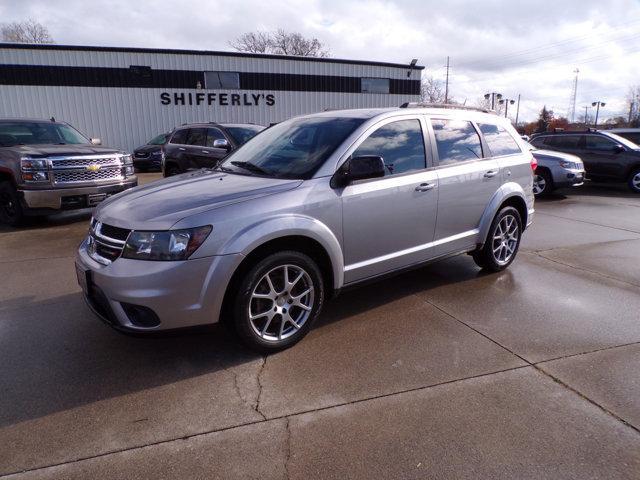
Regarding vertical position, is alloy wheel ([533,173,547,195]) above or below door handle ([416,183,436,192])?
below

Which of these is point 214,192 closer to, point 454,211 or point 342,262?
point 342,262

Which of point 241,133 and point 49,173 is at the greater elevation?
point 241,133

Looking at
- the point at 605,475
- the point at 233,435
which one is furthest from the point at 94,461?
the point at 605,475

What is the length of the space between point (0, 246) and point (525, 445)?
7.20m

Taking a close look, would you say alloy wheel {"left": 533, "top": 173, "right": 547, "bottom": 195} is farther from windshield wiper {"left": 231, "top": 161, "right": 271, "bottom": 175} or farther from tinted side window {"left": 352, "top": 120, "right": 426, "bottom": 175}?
windshield wiper {"left": 231, "top": 161, "right": 271, "bottom": 175}

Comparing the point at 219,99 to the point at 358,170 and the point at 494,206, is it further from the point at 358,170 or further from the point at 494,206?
the point at 358,170

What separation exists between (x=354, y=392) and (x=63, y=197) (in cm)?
637

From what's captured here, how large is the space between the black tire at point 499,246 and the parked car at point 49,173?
6050mm

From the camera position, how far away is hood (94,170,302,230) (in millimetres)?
3023

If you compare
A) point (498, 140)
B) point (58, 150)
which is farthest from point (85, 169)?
point (498, 140)

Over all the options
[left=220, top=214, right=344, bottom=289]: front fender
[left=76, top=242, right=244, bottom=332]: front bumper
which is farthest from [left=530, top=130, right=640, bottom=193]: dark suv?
[left=76, top=242, right=244, bottom=332]: front bumper

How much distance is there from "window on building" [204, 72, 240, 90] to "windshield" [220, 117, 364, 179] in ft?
64.7

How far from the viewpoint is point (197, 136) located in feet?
34.0

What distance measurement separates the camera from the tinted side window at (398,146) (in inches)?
152
